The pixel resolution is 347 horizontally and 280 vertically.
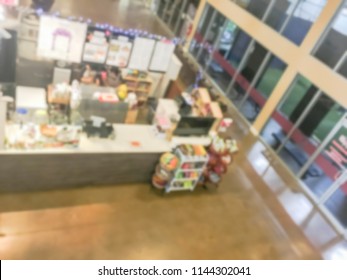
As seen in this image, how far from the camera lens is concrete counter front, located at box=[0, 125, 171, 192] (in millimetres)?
4094

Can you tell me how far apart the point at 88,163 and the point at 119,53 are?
9.24ft

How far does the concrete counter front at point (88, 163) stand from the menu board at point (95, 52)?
2007mm

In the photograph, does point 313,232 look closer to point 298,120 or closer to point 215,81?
point 298,120

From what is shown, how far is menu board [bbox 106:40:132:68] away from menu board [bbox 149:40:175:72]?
0.60 m

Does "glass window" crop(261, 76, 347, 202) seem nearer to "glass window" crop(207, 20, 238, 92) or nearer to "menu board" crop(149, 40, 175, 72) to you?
"glass window" crop(207, 20, 238, 92)

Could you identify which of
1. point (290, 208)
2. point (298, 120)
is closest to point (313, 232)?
point (290, 208)

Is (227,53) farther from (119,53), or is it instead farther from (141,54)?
(119,53)

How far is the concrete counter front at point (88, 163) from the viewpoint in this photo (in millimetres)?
4094

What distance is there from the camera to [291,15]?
7305 millimetres

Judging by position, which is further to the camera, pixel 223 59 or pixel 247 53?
pixel 223 59

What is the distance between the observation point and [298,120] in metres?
6.89

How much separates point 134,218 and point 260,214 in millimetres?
2347

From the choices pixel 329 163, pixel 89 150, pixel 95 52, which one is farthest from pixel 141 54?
pixel 329 163

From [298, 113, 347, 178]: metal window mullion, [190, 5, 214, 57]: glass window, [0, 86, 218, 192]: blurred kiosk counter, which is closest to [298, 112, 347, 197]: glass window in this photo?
[298, 113, 347, 178]: metal window mullion
